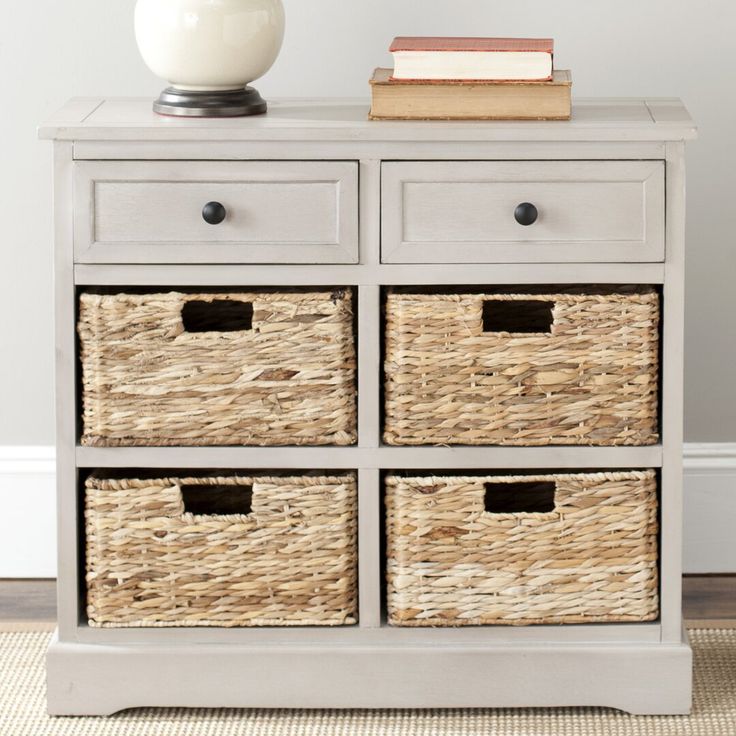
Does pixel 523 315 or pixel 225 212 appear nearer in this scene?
pixel 225 212

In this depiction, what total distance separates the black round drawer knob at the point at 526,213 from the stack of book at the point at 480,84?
131 mm

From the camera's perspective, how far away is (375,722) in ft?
6.57

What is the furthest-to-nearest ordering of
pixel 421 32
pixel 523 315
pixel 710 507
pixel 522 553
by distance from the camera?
pixel 710 507 < pixel 421 32 < pixel 523 315 < pixel 522 553

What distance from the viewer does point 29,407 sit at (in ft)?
8.24

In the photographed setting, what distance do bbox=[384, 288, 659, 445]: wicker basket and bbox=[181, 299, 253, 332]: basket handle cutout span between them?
0.29m

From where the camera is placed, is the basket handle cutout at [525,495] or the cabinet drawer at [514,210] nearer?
the cabinet drawer at [514,210]

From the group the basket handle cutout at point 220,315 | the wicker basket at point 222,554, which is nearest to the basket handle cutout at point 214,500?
the wicker basket at point 222,554

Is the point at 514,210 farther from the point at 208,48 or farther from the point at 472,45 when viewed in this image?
the point at 208,48

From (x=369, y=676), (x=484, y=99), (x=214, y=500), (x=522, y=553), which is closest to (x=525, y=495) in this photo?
(x=522, y=553)

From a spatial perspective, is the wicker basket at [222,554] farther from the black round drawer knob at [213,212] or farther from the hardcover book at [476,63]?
the hardcover book at [476,63]

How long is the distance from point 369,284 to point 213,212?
0.24 m

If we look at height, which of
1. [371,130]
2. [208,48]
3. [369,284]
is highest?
[208,48]

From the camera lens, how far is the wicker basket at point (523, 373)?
6.33 ft

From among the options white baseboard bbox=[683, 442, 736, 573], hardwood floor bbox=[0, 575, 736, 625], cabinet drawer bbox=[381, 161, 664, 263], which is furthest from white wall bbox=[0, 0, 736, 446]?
cabinet drawer bbox=[381, 161, 664, 263]
